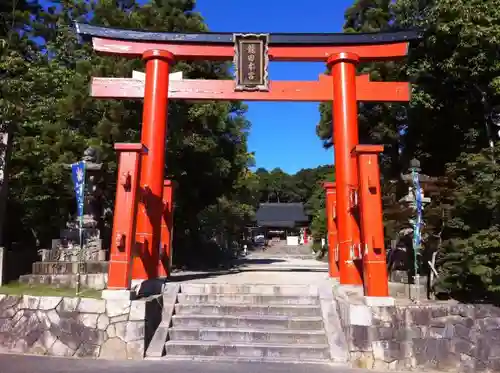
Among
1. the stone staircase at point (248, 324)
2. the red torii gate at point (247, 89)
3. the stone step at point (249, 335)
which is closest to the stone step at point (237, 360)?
the stone staircase at point (248, 324)

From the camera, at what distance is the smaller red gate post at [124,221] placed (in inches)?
281

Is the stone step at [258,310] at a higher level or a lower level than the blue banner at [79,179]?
lower

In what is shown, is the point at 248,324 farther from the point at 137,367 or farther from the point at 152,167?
the point at 152,167

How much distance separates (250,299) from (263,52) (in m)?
5.48

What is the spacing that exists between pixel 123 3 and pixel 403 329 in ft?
49.3

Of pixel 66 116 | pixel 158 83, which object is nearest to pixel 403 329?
pixel 158 83

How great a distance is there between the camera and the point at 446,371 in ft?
20.8

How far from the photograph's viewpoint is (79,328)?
6816mm

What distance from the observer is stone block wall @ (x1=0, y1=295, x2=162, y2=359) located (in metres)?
6.71

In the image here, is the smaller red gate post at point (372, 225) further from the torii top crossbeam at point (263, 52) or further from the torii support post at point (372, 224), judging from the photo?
the torii top crossbeam at point (263, 52)

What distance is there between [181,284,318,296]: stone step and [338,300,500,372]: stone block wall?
5.91ft

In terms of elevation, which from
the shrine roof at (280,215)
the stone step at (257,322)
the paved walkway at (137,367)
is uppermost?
the shrine roof at (280,215)

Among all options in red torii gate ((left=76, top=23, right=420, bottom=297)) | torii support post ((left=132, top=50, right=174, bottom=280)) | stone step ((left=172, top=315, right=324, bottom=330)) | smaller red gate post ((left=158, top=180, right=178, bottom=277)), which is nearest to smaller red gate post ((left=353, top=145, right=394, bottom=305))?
stone step ((left=172, top=315, right=324, bottom=330))

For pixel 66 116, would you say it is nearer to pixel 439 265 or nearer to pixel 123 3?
pixel 123 3
